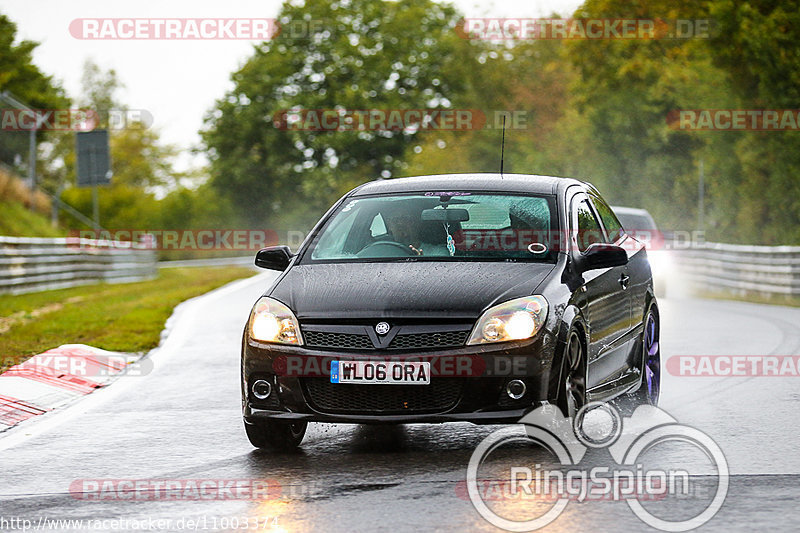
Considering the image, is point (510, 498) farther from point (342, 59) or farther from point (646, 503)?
point (342, 59)

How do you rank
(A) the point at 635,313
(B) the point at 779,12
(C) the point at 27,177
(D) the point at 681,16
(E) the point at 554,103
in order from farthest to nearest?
(E) the point at 554,103 → (D) the point at 681,16 → (C) the point at 27,177 → (B) the point at 779,12 → (A) the point at 635,313

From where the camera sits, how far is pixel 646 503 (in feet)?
20.6

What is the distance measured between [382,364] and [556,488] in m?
1.18

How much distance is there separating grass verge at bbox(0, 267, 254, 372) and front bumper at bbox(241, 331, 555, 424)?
600cm

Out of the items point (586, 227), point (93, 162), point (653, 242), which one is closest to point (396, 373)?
point (586, 227)

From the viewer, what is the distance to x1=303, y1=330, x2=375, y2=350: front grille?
7367 mm

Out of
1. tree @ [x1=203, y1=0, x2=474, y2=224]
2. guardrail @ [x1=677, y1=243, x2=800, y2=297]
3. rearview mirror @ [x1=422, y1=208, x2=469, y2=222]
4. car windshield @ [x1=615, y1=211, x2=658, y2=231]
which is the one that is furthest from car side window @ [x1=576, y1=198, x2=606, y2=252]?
tree @ [x1=203, y1=0, x2=474, y2=224]

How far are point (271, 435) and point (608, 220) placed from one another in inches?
133

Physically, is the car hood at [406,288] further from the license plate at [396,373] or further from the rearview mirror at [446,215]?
the rearview mirror at [446,215]

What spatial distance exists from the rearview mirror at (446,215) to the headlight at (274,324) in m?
1.31

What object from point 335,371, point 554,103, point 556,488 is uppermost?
point 554,103

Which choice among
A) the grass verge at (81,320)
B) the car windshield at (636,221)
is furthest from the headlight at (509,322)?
the car windshield at (636,221)

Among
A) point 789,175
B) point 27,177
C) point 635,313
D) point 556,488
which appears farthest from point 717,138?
point 556,488

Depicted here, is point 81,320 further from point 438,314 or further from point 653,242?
point 438,314
